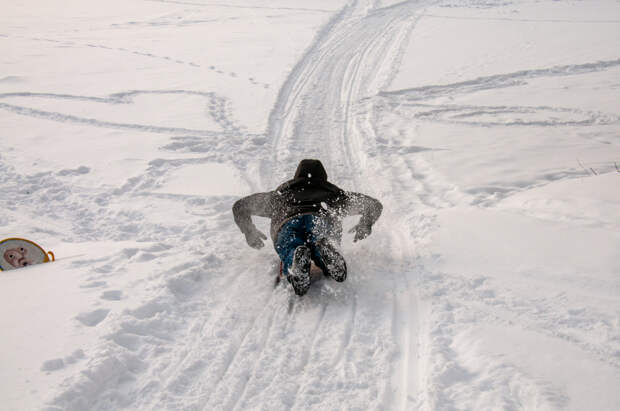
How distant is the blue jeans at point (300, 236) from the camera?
12.3ft

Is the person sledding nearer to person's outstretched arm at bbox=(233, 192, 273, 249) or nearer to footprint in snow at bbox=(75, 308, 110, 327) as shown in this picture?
person's outstretched arm at bbox=(233, 192, 273, 249)

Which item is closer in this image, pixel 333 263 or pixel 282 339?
pixel 282 339

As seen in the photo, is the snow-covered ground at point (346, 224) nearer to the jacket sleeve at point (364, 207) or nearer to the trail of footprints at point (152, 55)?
the trail of footprints at point (152, 55)

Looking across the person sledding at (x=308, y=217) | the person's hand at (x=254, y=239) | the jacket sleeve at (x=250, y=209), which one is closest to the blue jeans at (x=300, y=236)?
the person sledding at (x=308, y=217)

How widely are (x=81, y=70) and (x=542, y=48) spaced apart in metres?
12.7

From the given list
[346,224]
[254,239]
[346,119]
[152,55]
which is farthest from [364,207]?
[152,55]

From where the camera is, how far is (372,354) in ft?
10.2

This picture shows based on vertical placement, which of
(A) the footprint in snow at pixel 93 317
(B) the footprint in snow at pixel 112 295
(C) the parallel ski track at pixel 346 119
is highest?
(A) the footprint in snow at pixel 93 317

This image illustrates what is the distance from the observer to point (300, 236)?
4016 mm

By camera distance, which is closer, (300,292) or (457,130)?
(300,292)

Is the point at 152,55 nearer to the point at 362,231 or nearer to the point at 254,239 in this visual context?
the point at 254,239

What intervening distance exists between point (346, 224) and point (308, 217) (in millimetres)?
1257

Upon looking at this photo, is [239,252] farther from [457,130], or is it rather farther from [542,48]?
[542,48]

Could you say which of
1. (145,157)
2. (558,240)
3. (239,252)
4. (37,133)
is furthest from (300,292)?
(37,133)
